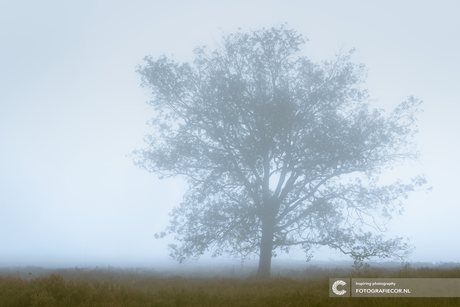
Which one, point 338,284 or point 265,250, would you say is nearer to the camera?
point 338,284

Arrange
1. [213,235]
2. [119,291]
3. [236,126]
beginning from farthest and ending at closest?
[236,126] < [213,235] < [119,291]

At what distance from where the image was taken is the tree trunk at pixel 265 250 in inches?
639

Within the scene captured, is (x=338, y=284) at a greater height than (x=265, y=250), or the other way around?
(x=265, y=250)

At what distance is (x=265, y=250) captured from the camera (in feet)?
54.2

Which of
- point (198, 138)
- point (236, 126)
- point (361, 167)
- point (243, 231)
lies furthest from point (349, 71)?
point (243, 231)

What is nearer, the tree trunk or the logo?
the logo

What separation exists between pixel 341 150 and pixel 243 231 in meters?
6.47

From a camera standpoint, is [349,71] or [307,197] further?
[349,71]

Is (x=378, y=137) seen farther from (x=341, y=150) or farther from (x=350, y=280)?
(x=350, y=280)

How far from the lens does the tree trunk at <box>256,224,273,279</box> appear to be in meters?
16.2

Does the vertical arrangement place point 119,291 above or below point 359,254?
below

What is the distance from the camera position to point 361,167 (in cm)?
1667

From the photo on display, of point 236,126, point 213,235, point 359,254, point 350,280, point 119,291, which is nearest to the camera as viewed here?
point 119,291

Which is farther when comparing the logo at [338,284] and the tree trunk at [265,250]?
the tree trunk at [265,250]
